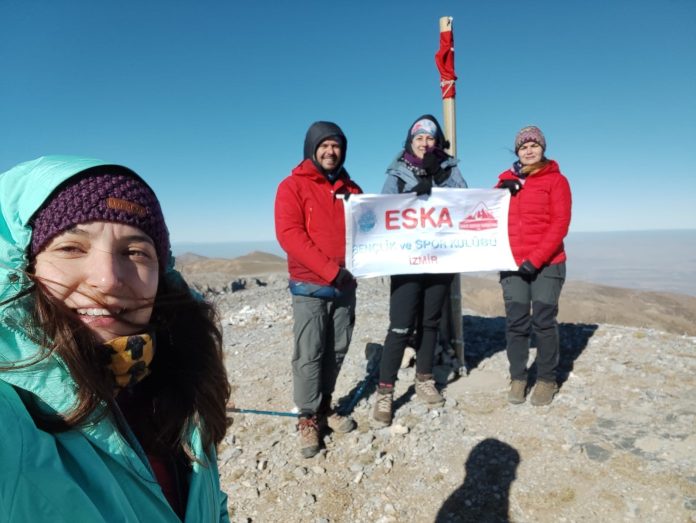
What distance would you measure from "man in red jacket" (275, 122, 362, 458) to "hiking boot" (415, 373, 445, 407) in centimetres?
128

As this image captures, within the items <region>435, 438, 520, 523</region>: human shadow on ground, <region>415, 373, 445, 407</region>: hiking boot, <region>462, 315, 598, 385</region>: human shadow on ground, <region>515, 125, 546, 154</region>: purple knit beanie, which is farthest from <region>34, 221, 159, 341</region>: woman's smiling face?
<region>462, 315, 598, 385</region>: human shadow on ground

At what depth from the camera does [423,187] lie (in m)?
4.52

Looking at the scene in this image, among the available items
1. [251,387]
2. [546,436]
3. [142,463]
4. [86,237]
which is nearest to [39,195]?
[86,237]

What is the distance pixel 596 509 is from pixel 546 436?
974 millimetres

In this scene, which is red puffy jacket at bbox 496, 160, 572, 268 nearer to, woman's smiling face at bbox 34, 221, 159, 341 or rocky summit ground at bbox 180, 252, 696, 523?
rocky summit ground at bbox 180, 252, 696, 523

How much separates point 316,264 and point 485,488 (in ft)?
8.13

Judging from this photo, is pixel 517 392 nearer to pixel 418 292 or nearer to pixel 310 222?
pixel 418 292

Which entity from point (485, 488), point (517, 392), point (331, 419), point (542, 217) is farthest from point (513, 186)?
point (331, 419)

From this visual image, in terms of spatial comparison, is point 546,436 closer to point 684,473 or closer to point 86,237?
point 684,473

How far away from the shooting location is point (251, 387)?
227 inches

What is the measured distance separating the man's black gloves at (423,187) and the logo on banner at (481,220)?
0.64 meters

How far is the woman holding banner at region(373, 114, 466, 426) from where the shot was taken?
14.4ft

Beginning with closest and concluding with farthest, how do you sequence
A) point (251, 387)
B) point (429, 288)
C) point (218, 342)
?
point (218, 342), point (429, 288), point (251, 387)

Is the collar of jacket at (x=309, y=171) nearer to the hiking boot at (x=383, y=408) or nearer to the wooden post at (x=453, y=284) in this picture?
the wooden post at (x=453, y=284)
